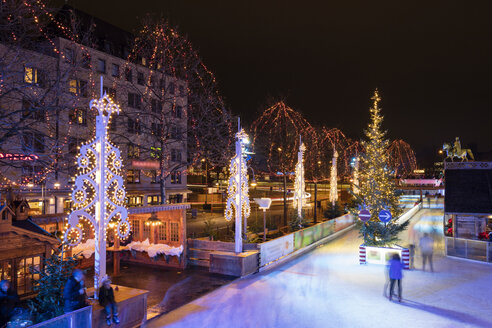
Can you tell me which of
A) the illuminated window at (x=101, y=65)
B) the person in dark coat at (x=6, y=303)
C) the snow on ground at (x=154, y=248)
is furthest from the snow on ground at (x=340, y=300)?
the illuminated window at (x=101, y=65)

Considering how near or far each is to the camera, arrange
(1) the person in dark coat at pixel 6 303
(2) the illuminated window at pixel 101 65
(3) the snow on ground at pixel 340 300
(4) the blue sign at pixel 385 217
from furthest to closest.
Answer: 1. (2) the illuminated window at pixel 101 65
2. (4) the blue sign at pixel 385 217
3. (3) the snow on ground at pixel 340 300
4. (1) the person in dark coat at pixel 6 303

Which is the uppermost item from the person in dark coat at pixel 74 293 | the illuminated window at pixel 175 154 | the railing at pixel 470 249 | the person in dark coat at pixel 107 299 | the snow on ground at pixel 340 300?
the illuminated window at pixel 175 154

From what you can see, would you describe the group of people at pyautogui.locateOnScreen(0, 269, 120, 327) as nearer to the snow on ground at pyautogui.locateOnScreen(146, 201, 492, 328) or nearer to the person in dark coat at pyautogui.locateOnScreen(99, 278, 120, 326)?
the person in dark coat at pyautogui.locateOnScreen(99, 278, 120, 326)

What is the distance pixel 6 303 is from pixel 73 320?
200cm

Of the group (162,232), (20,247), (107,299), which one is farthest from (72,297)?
(162,232)

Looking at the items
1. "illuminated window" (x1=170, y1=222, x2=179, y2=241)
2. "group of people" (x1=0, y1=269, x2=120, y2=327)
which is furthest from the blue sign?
"group of people" (x1=0, y1=269, x2=120, y2=327)

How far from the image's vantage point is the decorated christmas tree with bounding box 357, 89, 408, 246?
1855 centimetres

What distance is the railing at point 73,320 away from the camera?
20.2 feet

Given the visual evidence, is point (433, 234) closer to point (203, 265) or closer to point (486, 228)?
point (486, 228)

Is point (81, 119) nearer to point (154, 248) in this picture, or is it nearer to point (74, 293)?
point (154, 248)

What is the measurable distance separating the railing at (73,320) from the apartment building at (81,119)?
4892mm

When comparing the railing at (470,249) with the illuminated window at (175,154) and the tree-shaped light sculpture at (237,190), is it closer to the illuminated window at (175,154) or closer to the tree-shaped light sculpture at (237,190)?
the tree-shaped light sculpture at (237,190)

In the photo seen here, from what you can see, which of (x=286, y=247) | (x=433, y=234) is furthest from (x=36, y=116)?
(x=433, y=234)

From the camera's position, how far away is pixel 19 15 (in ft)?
34.4
